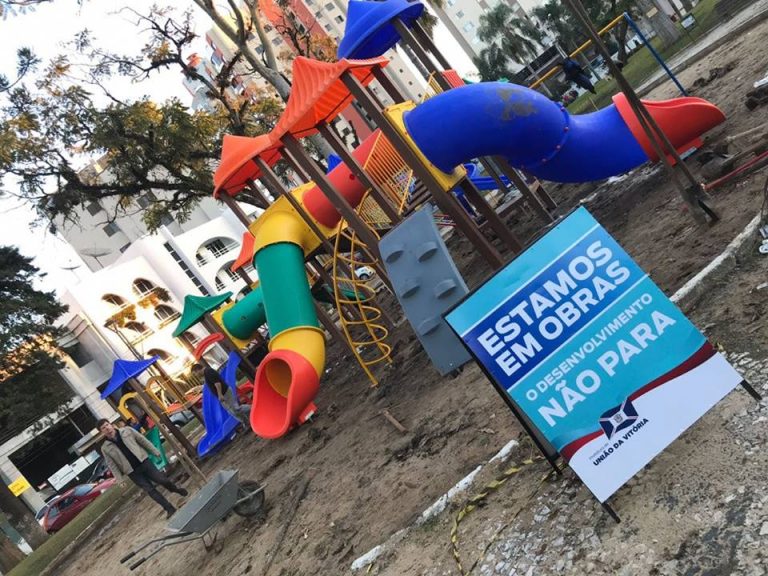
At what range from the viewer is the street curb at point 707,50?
12704mm

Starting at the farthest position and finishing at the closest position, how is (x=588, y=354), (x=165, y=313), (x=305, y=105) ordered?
(x=165, y=313)
(x=305, y=105)
(x=588, y=354)

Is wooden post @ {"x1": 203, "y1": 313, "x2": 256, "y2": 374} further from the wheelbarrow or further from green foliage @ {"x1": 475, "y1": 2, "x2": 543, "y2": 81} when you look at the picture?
green foliage @ {"x1": 475, "y1": 2, "x2": 543, "y2": 81}

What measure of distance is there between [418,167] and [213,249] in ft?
143

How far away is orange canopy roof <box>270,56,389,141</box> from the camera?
810 centimetres

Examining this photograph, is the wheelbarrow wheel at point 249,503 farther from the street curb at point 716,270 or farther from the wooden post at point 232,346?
the wooden post at point 232,346

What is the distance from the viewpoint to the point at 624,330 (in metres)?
3.41

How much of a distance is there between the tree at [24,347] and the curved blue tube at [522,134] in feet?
76.3

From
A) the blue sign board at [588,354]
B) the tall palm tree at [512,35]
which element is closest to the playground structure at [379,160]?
the blue sign board at [588,354]

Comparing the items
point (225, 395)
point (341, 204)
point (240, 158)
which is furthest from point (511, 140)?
point (225, 395)

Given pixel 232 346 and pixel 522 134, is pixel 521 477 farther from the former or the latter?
pixel 232 346

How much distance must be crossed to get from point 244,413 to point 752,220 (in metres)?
10.6

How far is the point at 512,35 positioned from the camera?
81.1 metres

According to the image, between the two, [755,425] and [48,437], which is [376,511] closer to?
[755,425]

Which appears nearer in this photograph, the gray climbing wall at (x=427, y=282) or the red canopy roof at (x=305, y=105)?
the gray climbing wall at (x=427, y=282)
